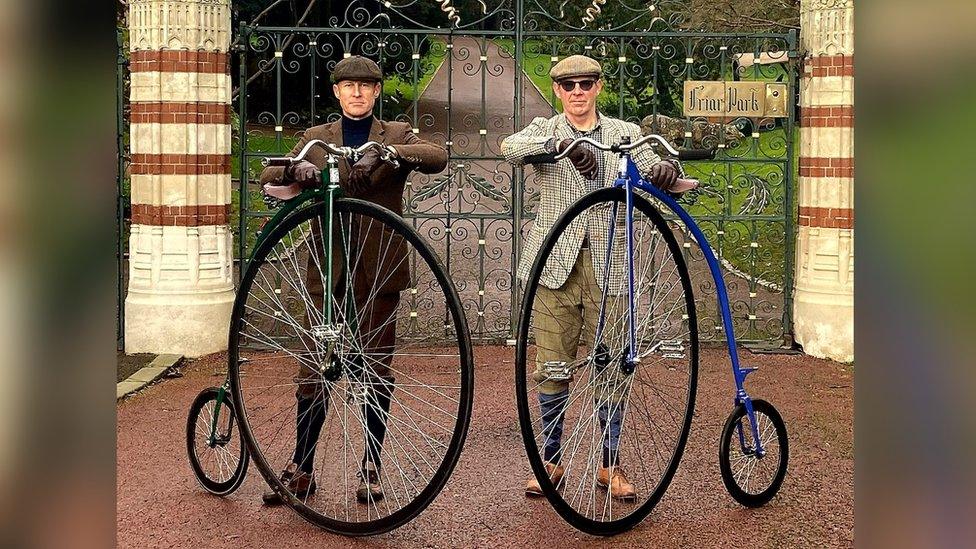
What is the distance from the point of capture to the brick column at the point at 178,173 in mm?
9070

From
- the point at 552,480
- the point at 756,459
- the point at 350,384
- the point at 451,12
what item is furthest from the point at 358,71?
the point at 451,12

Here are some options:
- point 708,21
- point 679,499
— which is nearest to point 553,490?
point 679,499

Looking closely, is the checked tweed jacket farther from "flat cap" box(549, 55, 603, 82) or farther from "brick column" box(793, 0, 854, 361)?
"brick column" box(793, 0, 854, 361)

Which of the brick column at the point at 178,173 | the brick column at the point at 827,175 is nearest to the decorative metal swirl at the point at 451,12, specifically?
the brick column at the point at 178,173

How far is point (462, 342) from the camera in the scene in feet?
14.0

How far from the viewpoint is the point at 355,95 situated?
515cm

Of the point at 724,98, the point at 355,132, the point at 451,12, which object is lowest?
the point at 355,132

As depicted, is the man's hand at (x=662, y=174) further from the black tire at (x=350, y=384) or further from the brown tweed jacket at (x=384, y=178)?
the black tire at (x=350, y=384)

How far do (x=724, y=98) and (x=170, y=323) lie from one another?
16.3 ft

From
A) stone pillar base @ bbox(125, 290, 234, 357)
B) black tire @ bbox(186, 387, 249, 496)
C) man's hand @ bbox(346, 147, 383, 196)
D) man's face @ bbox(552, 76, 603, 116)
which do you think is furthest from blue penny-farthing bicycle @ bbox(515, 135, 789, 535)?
stone pillar base @ bbox(125, 290, 234, 357)

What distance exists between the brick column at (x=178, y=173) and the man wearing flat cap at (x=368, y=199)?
4.10m

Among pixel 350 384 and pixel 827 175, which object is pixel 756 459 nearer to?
pixel 350 384

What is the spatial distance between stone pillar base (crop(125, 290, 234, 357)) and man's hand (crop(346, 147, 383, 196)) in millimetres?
4581
